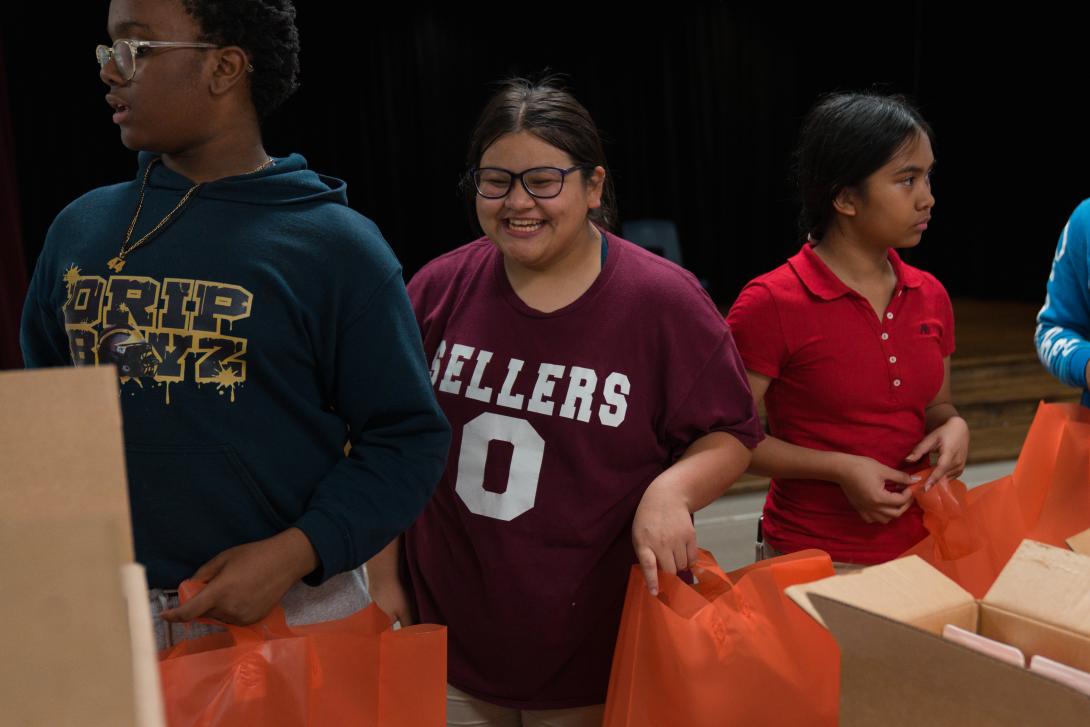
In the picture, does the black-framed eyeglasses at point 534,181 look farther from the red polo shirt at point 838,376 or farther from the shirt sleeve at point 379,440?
the red polo shirt at point 838,376

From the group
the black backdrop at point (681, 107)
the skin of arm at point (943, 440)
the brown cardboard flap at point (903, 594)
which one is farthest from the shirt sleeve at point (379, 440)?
the black backdrop at point (681, 107)

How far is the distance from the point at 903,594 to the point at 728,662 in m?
0.34

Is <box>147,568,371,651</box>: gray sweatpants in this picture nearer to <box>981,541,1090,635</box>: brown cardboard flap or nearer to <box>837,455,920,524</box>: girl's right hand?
<box>981,541,1090,635</box>: brown cardboard flap

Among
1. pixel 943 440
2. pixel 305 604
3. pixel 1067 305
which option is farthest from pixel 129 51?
pixel 1067 305

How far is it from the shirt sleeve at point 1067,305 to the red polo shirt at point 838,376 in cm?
23

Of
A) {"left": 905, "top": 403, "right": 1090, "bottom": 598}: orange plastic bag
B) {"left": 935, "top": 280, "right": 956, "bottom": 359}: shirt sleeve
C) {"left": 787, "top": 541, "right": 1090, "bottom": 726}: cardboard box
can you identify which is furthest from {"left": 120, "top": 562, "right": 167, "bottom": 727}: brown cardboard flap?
{"left": 935, "top": 280, "right": 956, "bottom": 359}: shirt sleeve

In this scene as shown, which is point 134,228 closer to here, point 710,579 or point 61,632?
point 61,632

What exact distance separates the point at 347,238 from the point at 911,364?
963 millimetres

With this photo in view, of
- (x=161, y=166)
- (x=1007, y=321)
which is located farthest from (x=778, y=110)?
(x=161, y=166)

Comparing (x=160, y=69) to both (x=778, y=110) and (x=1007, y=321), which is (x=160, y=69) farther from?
(x=778, y=110)

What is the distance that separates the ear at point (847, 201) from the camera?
63.1 inches

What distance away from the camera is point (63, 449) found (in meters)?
0.51

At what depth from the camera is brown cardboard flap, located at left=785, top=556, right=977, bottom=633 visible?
2.32ft

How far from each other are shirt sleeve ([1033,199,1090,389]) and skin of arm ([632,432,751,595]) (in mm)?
722
